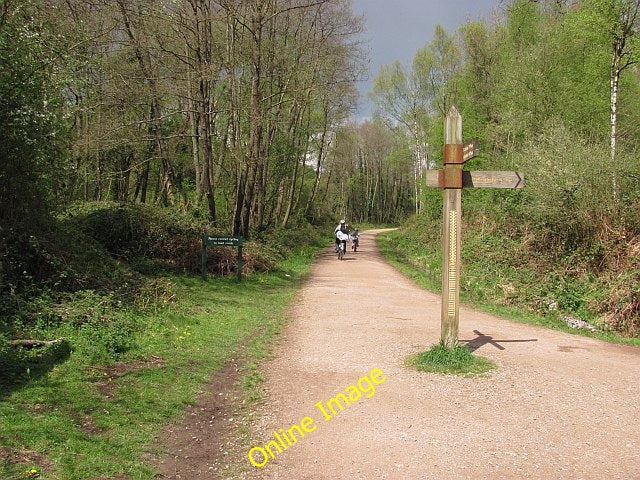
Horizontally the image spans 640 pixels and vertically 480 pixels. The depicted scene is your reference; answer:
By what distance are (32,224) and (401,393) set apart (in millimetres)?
7624

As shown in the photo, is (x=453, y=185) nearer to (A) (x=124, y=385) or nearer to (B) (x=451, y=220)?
(B) (x=451, y=220)

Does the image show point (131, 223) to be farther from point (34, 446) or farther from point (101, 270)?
point (34, 446)

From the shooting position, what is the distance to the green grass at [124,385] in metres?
4.36

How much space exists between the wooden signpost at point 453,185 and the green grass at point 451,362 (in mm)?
269

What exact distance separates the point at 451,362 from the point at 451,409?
151 centimetres

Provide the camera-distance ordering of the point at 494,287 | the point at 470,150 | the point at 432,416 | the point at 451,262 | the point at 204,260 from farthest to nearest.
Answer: the point at 494,287, the point at 204,260, the point at 451,262, the point at 470,150, the point at 432,416

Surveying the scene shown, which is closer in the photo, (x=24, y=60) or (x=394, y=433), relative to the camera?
(x=394, y=433)

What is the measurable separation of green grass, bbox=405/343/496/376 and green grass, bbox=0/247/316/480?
2.30 m

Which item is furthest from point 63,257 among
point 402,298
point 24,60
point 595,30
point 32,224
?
point 595,30

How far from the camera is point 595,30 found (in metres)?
17.4

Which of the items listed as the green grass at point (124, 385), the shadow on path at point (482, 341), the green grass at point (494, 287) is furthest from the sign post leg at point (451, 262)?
the green grass at point (494, 287)

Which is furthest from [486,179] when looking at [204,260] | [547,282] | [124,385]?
[204,260]

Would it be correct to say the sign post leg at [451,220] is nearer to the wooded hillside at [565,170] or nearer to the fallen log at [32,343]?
the fallen log at [32,343]

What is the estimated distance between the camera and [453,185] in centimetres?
720
